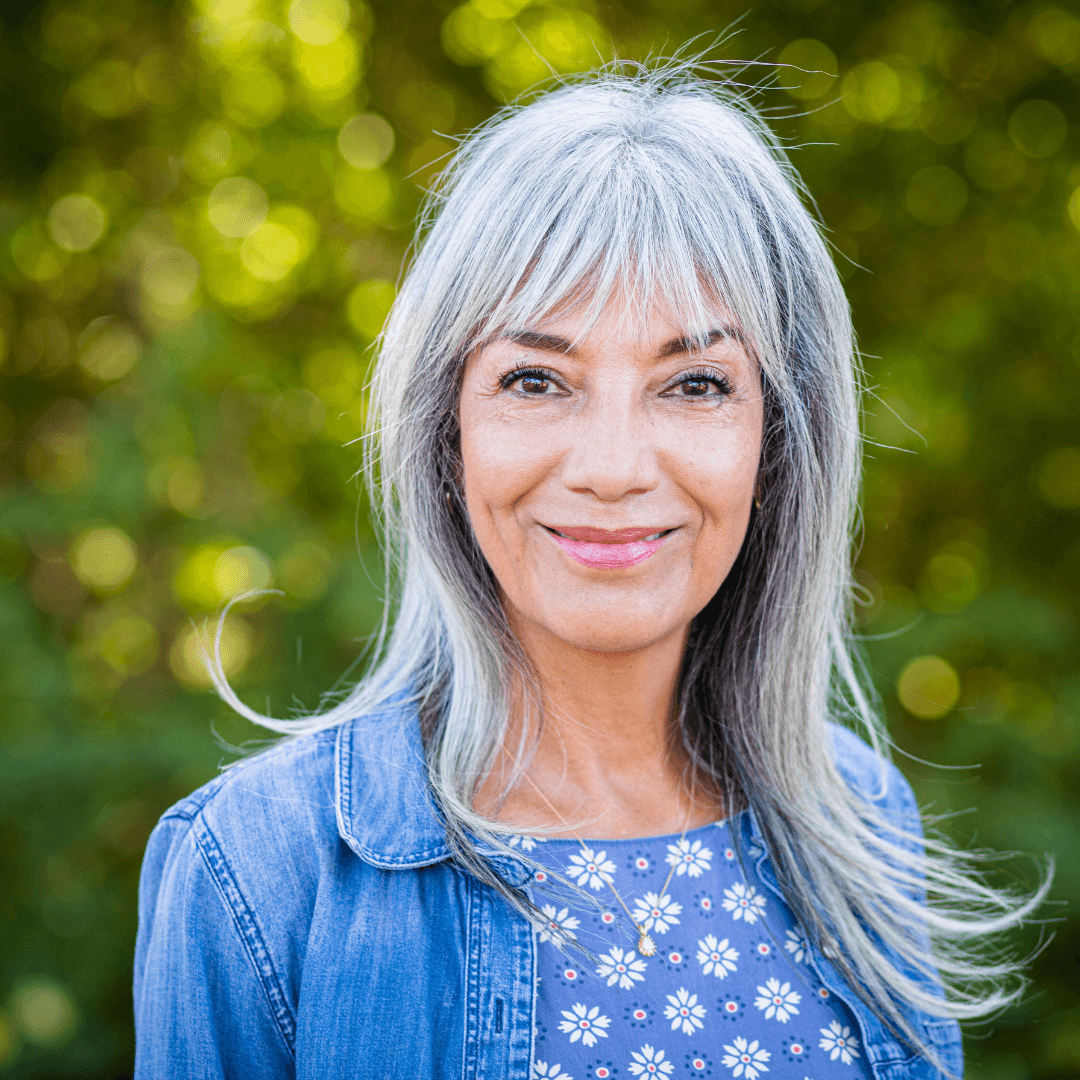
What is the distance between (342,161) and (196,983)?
9.34 ft

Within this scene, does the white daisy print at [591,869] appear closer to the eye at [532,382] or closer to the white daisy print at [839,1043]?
the white daisy print at [839,1043]

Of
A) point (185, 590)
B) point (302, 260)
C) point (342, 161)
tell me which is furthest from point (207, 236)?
point (185, 590)

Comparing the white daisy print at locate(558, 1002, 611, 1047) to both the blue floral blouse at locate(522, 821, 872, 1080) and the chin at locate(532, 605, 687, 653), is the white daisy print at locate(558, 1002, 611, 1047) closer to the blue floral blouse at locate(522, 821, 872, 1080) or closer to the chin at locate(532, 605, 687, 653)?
the blue floral blouse at locate(522, 821, 872, 1080)

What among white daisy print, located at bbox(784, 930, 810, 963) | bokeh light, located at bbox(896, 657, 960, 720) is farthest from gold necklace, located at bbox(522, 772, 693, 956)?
bokeh light, located at bbox(896, 657, 960, 720)

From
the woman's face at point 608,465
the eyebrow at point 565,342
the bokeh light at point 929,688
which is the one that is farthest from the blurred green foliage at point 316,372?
the eyebrow at point 565,342

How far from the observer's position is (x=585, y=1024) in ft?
4.41

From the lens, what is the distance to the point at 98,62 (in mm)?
3344

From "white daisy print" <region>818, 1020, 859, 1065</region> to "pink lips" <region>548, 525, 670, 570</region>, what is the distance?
78 cm

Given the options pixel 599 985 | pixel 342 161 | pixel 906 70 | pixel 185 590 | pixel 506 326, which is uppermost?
pixel 906 70

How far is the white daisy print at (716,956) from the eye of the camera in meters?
1.44

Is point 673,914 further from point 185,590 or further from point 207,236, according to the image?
point 207,236

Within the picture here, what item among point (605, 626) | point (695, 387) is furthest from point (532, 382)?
point (605, 626)

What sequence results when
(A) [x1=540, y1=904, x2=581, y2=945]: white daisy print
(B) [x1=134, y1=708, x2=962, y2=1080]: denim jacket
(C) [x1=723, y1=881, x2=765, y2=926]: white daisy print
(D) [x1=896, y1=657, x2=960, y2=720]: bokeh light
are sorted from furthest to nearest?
1. (D) [x1=896, y1=657, x2=960, y2=720]: bokeh light
2. (C) [x1=723, y1=881, x2=765, y2=926]: white daisy print
3. (A) [x1=540, y1=904, x2=581, y2=945]: white daisy print
4. (B) [x1=134, y1=708, x2=962, y2=1080]: denim jacket

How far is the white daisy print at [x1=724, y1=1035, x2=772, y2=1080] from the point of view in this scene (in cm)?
137
